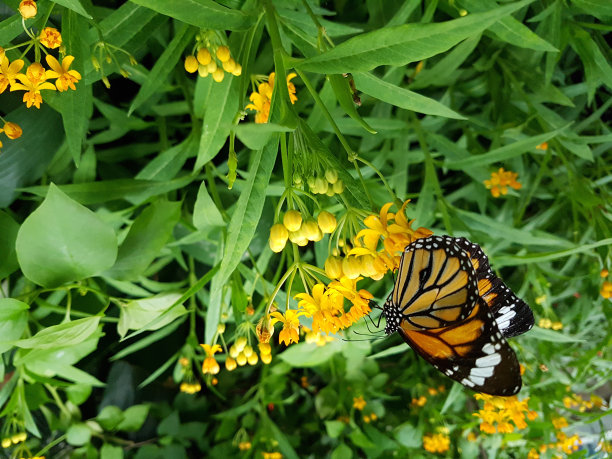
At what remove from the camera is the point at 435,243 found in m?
0.91

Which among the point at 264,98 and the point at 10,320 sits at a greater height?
the point at 264,98

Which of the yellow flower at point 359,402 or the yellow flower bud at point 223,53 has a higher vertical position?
the yellow flower bud at point 223,53

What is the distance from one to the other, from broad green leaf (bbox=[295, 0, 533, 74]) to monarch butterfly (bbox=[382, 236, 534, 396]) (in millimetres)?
310

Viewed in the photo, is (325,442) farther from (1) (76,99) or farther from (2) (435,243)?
(1) (76,99)

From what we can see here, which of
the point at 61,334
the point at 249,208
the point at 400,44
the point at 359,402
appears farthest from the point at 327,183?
the point at 359,402

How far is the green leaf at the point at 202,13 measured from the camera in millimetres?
619

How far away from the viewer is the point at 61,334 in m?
0.89

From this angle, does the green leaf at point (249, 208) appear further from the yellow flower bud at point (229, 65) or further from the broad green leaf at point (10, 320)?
the broad green leaf at point (10, 320)

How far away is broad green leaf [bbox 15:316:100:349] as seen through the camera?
2.82ft

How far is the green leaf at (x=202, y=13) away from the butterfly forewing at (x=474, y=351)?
628 mm

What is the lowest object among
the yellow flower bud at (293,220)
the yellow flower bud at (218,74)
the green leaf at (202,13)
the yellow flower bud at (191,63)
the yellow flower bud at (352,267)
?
the yellow flower bud at (352,267)

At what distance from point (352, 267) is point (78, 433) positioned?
136 cm

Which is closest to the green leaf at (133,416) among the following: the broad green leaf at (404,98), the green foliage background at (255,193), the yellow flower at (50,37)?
the green foliage background at (255,193)

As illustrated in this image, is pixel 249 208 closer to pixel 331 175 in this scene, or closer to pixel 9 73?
pixel 331 175
